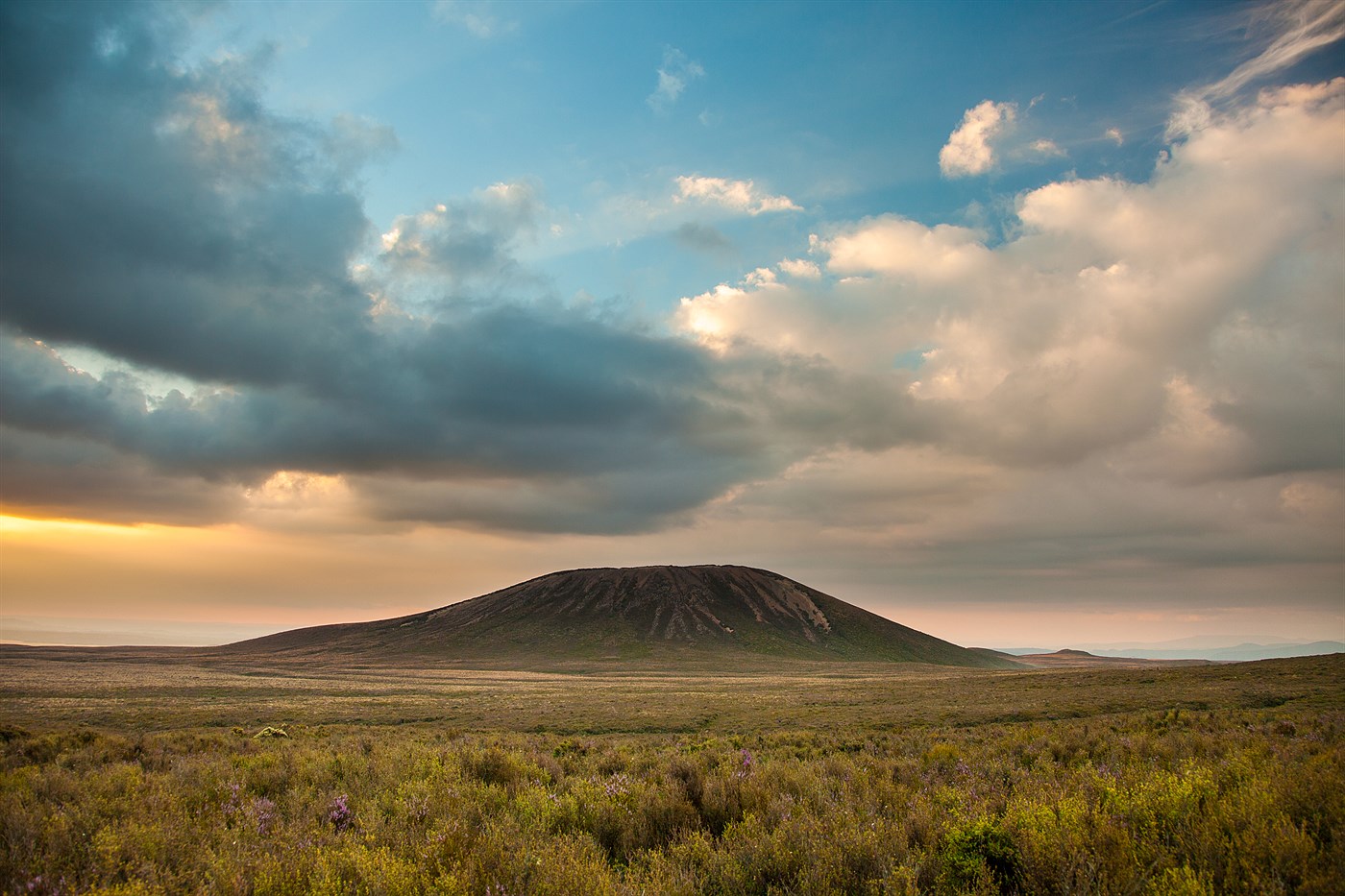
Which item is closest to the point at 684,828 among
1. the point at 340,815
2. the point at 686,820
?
the point at 686,820

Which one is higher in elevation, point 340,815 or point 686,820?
point 686,820

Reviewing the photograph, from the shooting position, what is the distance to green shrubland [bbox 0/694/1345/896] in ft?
19.2

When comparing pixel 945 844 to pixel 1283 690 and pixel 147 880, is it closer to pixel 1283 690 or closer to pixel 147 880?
pixel 147 880

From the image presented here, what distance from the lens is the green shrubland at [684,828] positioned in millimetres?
5863

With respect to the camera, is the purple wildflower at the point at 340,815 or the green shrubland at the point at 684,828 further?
the purple wildflower at the point at 340,815

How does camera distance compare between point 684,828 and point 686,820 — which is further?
point 686,820

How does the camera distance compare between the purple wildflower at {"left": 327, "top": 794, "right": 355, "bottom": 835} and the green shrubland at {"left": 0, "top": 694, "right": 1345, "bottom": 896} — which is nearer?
the green shrubland at {"left": 0, "top": 694, "right": 1345, "bottom": 896}

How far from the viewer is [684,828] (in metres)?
8.23

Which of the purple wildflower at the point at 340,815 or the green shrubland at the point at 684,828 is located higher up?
the green shrubland at the point at 684,828

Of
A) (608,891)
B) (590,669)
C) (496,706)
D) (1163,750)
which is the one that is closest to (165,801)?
(608,891)

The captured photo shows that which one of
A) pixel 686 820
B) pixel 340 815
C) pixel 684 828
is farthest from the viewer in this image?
pixel 340 815

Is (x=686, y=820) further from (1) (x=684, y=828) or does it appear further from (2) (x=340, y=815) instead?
(2) (x=340, y=815)

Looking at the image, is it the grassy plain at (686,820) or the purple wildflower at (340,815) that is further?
the purple wildflower at (340,815)

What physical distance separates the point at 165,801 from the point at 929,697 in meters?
45.7
